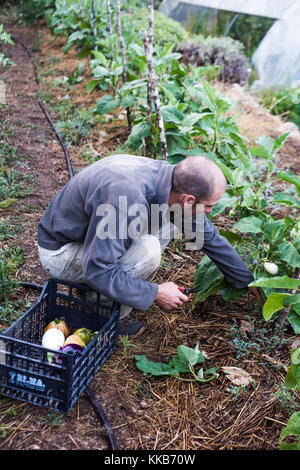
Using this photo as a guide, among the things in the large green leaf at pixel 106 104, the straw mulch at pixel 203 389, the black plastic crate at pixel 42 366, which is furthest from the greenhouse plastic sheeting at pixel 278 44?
the black plastic crate at pixel 42 366

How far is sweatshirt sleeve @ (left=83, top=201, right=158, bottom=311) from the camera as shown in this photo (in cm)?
209

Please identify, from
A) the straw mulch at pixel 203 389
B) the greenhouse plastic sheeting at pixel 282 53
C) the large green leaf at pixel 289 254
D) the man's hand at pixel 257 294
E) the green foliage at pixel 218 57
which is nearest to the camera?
the straw mulch at pixel 203 389

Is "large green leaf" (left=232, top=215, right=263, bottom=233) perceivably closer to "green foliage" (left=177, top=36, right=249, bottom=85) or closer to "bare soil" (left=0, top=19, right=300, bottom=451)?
"bare soil" (left=0, top=19, right=300, bottom=451)

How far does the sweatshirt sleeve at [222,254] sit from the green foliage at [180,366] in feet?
1.54

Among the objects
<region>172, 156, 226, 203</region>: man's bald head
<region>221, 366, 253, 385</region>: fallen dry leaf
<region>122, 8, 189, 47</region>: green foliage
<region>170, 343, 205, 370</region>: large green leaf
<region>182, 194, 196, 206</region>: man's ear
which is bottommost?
<region>221, 366, 253, 385</region>: fallen dry leaf

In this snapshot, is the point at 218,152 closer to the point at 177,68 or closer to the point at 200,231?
the point at 177,68

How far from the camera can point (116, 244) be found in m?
2.10

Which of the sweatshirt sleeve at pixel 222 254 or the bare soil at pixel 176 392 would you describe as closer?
the bare soil at pixel 176 392

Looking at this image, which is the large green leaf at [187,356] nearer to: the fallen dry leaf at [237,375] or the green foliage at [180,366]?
the green foliage at [180,366]

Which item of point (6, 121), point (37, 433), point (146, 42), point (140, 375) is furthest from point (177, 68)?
point (37, 433)

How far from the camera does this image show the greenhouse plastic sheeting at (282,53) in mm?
7859

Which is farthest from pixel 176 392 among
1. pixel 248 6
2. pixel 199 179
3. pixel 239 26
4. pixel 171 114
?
pixel 239 26

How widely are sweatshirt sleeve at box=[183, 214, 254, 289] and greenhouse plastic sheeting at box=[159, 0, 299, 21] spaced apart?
23.3ft

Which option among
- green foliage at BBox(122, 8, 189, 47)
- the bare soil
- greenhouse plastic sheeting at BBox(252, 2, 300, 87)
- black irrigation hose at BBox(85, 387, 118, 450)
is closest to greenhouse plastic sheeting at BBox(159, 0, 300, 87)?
greenhouse plastic sheeting at BBox(252, 2, 300, 87)
